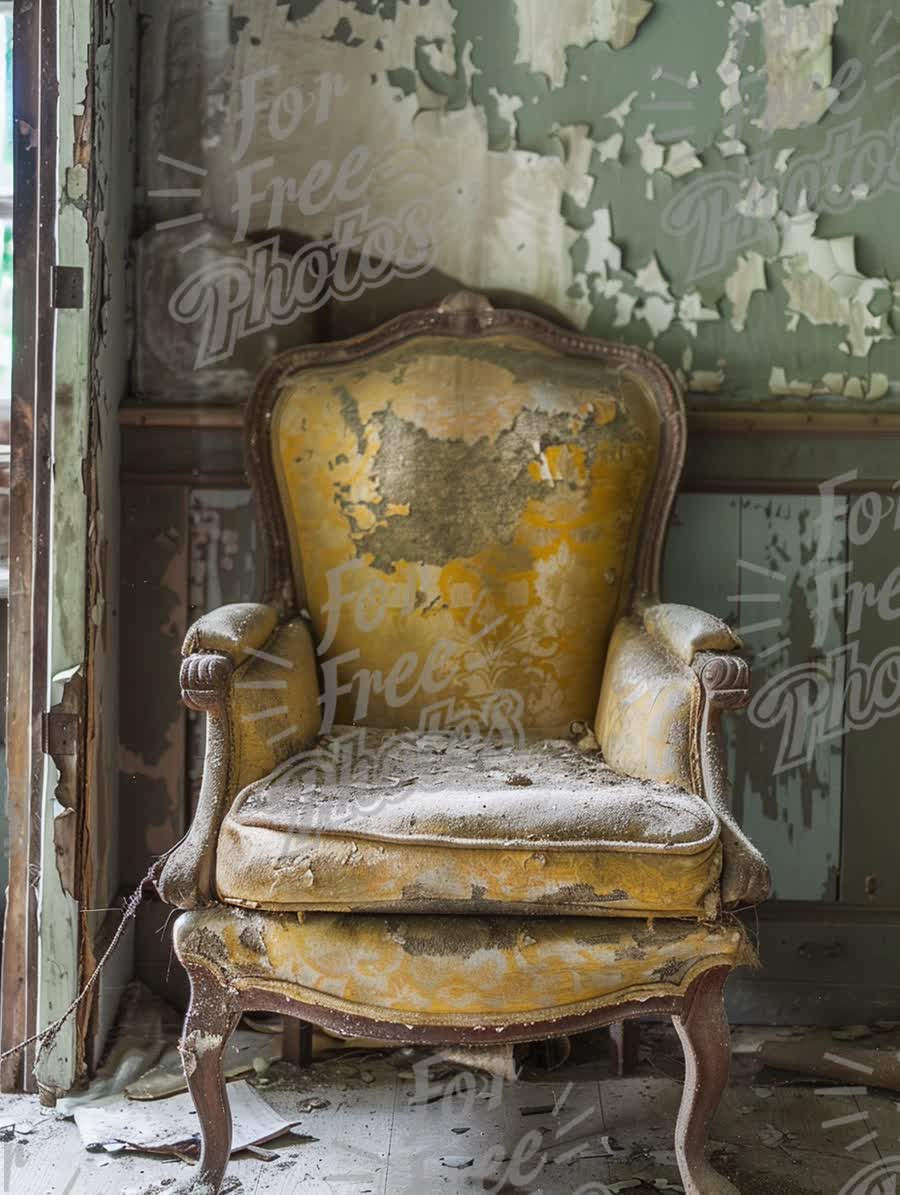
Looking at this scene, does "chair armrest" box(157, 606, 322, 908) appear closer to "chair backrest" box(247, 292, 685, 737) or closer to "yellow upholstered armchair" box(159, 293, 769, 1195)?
"yellow upholstered armchair" box(159, 293, 769, 1195)

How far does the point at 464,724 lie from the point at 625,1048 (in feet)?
1.95

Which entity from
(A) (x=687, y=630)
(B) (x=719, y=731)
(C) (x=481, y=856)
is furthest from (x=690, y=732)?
(C) (x=481, y=856)

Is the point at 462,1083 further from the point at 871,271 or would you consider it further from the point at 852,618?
the point at 871,271

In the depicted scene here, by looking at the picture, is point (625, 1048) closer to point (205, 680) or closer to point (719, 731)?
point (719, 731)

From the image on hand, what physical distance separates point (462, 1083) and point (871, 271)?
5.24ft

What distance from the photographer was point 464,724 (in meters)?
2.07

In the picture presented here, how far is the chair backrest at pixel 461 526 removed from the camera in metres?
2.10

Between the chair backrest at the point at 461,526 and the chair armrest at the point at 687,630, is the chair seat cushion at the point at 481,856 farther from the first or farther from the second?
the chair backrest at the point at 461,526

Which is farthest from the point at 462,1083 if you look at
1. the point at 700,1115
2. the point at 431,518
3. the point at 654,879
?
the point at 431,518

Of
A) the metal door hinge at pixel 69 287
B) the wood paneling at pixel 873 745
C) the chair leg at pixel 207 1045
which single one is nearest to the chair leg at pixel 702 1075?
the chair leg at pixel 207 1045

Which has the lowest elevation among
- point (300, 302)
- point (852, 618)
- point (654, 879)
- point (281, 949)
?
point (281, 949)

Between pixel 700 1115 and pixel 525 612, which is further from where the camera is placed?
pixel 525 612

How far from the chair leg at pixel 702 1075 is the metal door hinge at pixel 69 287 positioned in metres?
1.35

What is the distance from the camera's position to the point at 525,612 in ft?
6.91
